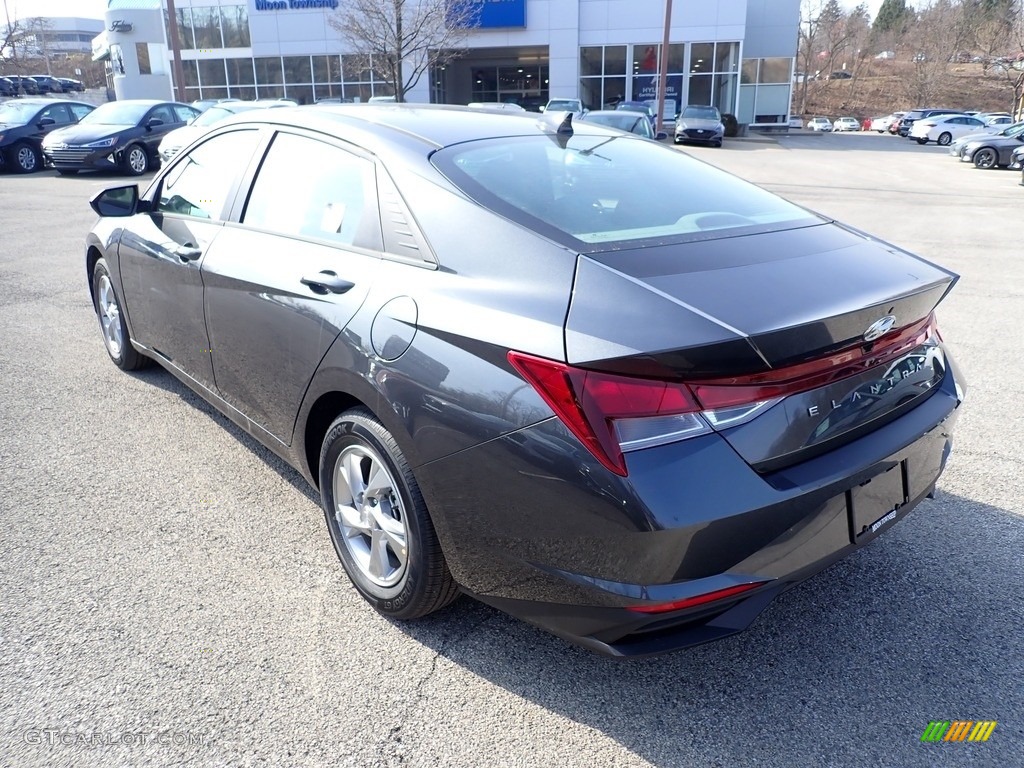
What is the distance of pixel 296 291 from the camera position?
9.48ft

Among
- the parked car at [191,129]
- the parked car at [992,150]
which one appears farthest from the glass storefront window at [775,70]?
the parked car at [191,129]

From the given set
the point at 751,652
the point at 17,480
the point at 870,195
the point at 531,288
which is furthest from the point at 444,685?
the point at 870,195

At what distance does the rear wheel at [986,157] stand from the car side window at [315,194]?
24.9m

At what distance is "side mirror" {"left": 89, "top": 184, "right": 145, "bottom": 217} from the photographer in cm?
442

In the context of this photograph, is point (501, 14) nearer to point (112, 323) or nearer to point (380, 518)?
point (112, 323)

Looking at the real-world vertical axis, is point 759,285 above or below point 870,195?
above

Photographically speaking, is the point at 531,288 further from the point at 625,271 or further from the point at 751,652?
the point at 751,652

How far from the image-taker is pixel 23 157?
1852cm

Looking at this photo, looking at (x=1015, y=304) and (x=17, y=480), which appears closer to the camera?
(x=17, y=480)

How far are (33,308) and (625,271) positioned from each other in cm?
645

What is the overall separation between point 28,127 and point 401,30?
13855 mm

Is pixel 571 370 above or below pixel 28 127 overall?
below

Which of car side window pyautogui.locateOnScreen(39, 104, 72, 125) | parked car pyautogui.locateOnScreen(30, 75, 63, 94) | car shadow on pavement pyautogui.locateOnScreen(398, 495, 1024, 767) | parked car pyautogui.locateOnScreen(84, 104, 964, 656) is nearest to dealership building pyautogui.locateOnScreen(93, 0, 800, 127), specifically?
parked car pyautogui.locateOnScreen(30, 75, 63, 94)

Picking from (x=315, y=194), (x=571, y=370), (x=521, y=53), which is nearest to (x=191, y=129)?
(x=315, y=194)
